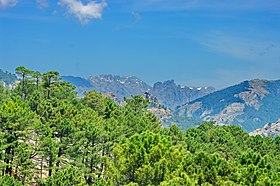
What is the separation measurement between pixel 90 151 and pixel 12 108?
13.3 m

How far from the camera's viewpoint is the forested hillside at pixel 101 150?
32438 mm

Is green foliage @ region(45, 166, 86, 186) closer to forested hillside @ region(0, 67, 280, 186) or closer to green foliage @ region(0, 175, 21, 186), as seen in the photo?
forested hillside @ region(0, 67, 280, 186)

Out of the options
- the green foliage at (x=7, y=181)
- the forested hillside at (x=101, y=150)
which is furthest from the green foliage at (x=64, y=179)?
the green foliage at (x=7, y=181)

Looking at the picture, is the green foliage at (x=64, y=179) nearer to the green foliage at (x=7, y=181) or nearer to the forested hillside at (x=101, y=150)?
the forested hillside at (x=101, y=150)

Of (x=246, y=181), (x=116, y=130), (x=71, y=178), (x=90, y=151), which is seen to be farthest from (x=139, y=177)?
(x=116, y=130)

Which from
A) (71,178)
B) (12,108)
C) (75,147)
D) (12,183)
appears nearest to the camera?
(12,183)

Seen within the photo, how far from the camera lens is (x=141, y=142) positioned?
112 ft

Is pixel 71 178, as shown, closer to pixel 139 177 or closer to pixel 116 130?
pixel 139 177

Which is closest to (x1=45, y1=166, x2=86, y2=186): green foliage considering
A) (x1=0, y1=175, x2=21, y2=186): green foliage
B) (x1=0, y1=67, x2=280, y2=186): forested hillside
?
(x1=0, y1=67, x2=280, y2=186): forested hillside

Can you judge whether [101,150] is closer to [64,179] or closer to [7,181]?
[64,179]

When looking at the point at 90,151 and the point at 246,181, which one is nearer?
the point at 246,181

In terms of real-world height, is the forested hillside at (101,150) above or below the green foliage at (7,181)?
above

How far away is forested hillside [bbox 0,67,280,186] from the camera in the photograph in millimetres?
→ 32438

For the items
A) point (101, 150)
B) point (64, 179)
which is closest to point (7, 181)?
point (64, 179)
